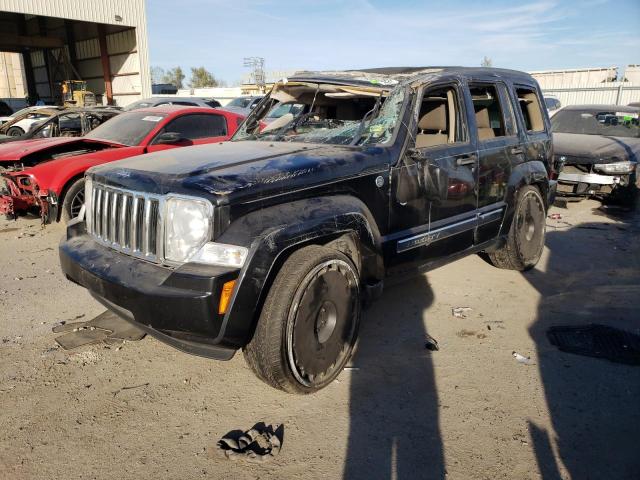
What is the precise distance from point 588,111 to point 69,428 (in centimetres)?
1021

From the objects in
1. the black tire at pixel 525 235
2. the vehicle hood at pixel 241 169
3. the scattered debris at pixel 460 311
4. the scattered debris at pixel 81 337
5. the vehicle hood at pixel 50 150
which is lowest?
the scattered debris at pixel 460 311

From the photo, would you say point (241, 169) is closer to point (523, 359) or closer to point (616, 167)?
point (523, 359)

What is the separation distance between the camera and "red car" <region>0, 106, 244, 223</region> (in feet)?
20.1

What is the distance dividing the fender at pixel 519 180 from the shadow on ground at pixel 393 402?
4.01ft

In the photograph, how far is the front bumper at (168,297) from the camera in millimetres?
2396

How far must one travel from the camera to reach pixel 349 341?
3188mm

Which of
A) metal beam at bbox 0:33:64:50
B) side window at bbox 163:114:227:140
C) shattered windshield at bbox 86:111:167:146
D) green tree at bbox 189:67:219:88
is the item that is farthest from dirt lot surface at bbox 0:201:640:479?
green tree at bbox 189:67:219:88

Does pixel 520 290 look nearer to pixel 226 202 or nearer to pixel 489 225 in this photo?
pixel 489 225

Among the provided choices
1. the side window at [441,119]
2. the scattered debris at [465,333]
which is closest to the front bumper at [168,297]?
the scattered debris at [465,333]

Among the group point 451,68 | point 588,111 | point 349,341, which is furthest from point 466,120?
point 588,111

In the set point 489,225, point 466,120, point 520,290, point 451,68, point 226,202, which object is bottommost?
point 520,290

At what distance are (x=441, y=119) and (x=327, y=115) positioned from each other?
1007 mm

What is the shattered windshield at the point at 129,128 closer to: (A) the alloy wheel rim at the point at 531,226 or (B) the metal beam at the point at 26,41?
(A) the alloy wheel rim at the point at 531,226

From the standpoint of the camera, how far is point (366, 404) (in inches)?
114
